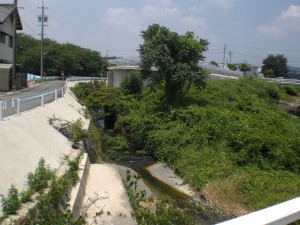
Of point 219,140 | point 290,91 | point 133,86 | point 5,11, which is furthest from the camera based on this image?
point 290,91

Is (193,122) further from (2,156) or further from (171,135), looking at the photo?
(2,156)

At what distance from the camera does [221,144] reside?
20203mm

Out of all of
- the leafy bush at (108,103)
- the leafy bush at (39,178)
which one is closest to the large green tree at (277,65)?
the leafy bush at (108,103)

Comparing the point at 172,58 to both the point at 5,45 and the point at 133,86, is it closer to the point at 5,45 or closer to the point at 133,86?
the point at 133,86

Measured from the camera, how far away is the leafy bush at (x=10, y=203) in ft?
23.1

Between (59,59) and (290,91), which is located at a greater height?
(59,59)

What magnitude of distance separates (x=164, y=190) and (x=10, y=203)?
10576 mm

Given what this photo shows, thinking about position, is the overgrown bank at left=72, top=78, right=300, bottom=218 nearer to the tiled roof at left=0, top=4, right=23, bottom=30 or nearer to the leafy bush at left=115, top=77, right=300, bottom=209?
the leafy bush at left=115, top=77, right=300, bottom=209

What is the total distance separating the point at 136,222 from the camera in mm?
10383

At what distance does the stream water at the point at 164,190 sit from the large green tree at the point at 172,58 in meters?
7.49

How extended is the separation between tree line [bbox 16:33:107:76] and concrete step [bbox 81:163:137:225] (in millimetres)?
58392

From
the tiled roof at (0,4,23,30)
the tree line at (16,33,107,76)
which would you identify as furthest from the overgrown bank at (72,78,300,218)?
the tree line at (16,33,107,76)

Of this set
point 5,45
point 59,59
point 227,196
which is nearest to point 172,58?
point 227,196

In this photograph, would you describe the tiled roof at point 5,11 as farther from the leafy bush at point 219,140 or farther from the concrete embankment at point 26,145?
A: the concrete embankment at point 26,145
